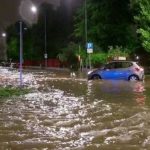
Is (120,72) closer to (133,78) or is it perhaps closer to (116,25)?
(133,78)

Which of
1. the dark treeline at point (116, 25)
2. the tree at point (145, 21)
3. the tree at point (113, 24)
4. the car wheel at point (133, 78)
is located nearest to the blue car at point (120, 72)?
the car wheel at point (133, 78)

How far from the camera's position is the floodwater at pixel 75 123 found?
35.6ft

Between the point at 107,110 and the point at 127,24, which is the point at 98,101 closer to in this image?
the point at 107,110

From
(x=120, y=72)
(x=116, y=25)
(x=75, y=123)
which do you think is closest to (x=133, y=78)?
(x=120, y=72)

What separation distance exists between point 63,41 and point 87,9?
32044 mm

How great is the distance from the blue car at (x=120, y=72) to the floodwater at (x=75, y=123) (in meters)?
14.1

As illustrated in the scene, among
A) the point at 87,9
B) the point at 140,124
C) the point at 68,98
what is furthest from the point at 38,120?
the point at 87,9

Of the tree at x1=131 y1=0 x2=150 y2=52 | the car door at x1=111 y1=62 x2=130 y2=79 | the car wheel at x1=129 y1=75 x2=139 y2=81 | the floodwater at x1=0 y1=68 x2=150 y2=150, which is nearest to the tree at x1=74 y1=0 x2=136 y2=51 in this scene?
the tree at x1=131 y1=0 x2=150 y2=52

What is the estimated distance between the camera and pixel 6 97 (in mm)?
21672

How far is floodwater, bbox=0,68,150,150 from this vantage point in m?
10.8

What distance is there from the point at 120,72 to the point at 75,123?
21.9m

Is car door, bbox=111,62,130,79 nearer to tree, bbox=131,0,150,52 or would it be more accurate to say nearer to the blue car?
the blue car

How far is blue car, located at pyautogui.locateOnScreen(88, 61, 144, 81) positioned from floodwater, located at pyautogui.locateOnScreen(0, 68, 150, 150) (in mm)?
14070

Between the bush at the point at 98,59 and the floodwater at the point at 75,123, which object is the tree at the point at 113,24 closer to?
the bush at the point at 98,59
